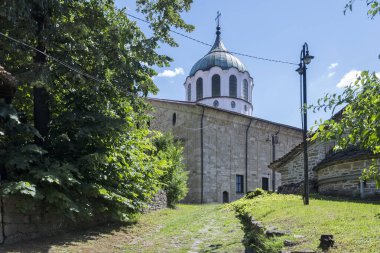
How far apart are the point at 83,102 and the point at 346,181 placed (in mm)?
11358

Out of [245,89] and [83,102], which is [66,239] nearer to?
[83,102]

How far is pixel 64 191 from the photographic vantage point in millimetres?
10219

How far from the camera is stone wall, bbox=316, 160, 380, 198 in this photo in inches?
652

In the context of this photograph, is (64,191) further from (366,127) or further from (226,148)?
(226,148)

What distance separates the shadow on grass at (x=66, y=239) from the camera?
8.70 m

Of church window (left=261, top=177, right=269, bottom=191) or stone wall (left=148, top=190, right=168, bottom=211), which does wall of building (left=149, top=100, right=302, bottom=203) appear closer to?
church window (left=261, top=177, right=269, bottom=191)

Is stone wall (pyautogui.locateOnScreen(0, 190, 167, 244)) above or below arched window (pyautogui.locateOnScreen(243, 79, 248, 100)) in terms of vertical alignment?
below

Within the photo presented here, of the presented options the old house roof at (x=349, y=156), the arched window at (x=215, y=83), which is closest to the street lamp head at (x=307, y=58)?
the old house roof at (x=349, y=156)

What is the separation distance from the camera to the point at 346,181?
57.1 feet

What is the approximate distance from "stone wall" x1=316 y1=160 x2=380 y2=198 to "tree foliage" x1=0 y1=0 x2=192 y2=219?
851 cm

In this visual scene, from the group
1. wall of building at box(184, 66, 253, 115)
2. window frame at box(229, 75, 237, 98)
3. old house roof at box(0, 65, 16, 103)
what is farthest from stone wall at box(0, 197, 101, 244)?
window frame at box(229, 75, 237, 98)

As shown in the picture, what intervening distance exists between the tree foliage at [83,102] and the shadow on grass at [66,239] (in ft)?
1.75

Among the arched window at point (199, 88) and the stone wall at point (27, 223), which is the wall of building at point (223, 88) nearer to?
the arched window at point (199, 88)

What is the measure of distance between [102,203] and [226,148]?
2115 centimetres
